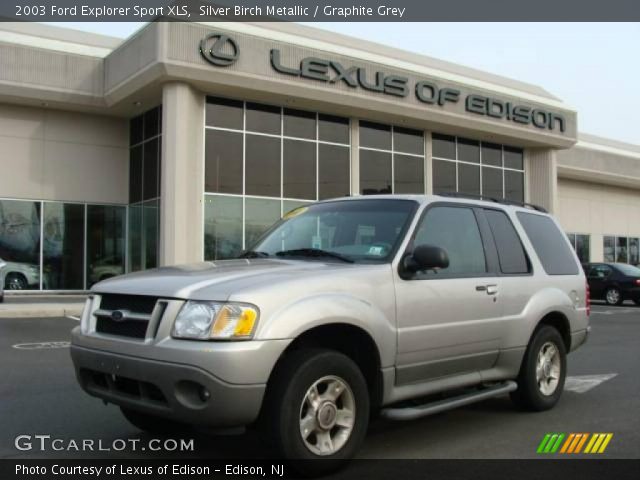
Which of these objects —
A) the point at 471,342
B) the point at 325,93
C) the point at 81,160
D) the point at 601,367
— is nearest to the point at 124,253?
the point at 81,160

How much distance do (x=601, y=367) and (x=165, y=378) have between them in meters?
6.76

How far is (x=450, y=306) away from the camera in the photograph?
5023 mm

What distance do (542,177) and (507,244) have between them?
25.3 m

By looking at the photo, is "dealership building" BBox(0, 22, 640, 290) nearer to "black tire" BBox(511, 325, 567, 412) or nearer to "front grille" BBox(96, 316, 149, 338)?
"black tire" BBox(511, 325, 567, 412)

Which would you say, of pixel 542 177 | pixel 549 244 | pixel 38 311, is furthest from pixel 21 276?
pixel 542 177

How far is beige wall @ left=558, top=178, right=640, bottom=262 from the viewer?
1443 inches

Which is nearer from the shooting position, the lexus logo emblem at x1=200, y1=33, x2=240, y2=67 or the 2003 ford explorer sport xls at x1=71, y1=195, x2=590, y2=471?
the 2003 ford explorer sport xls at x1=71, y1=195, x2=590, y2=471

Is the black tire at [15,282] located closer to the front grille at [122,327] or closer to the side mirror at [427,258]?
the front grille at [122,327]

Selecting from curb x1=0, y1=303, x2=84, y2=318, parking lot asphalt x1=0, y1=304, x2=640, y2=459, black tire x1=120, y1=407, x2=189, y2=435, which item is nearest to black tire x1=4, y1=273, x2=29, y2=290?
curb x1=0, y1=303, x2=84, y2=318

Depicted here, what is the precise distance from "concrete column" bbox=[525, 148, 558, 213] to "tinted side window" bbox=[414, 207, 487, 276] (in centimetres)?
2530

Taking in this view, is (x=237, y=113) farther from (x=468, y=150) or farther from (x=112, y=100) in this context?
(x=468, y=150)

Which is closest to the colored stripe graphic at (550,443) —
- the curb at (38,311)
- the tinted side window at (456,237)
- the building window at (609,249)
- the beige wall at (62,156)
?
the tinted side window at (456,237)

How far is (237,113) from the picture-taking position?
2123cm

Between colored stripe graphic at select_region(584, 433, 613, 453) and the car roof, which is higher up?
the car roof
